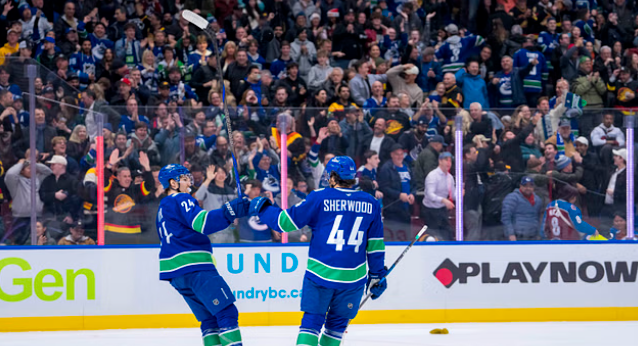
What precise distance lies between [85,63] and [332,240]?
6187mm

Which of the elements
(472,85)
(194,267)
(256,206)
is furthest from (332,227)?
(472,85)

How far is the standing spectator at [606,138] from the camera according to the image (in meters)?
7.96

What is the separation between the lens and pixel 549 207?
796 cm

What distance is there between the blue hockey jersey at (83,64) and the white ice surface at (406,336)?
3.70 meters

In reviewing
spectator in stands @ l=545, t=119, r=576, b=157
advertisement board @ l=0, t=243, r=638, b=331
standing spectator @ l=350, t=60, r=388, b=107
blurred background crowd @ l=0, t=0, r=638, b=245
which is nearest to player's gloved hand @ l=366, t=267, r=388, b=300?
blurred background crowd @ l=0, t=0, r=638, b=245

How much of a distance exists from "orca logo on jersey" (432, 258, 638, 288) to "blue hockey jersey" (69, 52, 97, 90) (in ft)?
14.9

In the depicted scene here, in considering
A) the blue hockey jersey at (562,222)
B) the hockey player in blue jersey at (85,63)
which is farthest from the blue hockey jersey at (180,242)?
the hockey player in blue jersey at (85,63)

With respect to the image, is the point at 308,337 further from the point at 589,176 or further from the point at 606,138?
the point at 606,138

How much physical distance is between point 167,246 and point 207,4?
280 inches

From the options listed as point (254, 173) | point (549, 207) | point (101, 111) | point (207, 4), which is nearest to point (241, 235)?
point (254, 173)

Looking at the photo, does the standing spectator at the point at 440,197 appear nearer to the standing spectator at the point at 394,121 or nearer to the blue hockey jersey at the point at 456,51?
the standing spectator at the point at 394,121

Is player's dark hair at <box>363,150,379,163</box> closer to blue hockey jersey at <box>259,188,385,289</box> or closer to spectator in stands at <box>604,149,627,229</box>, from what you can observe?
spectator in stands at <box>604,149,627,229</box>

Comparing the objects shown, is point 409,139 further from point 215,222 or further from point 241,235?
point 215,222

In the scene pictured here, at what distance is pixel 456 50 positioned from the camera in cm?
1122
